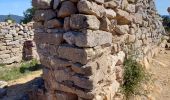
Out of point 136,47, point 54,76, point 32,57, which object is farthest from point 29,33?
point 54,76

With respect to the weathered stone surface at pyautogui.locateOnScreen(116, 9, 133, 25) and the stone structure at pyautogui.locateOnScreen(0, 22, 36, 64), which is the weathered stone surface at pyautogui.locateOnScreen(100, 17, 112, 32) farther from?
the stone structure at pyautogui.locateOnScreen(0, 22, 36, 64)

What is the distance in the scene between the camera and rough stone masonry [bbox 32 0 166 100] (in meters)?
3.66

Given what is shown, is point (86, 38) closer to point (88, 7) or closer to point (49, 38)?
point (88, 7)

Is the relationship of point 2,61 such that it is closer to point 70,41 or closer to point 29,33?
point 29,33

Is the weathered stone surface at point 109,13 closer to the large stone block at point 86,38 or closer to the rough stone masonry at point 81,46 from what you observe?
the rough stone masonry at point 81,46

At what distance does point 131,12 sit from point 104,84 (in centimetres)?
167

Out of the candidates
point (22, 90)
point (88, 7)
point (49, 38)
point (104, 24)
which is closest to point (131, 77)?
point (104, 24)

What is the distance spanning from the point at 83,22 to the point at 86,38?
22 cm

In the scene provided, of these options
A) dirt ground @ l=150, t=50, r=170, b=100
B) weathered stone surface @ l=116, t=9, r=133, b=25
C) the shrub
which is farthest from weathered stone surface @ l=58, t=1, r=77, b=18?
dirt ground @ l=150, t=50, r=170, b=100

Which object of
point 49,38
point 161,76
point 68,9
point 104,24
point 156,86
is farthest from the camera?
point 161,76

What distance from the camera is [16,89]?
5719 millimetres

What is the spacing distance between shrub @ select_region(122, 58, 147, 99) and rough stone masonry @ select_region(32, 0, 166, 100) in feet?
0.55

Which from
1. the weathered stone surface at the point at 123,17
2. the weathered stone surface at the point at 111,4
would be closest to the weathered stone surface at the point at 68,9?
the weathered stone surface at the point at 111,4

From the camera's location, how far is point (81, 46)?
3621mm
